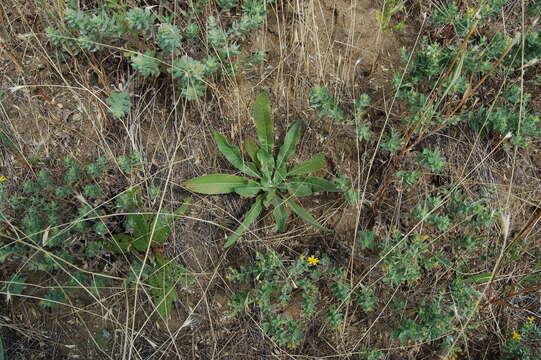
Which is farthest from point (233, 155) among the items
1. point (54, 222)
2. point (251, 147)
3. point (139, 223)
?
point (54, 222)

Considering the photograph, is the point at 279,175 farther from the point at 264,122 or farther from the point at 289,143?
the point at 264,122

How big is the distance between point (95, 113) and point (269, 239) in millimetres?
1318

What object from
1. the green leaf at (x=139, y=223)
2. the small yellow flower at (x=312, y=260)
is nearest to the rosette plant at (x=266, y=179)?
the small yellow flower at (x=312, y=260)

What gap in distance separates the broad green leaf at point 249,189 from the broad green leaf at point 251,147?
15cm

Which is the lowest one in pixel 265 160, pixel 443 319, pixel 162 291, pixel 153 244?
pixel 443 319

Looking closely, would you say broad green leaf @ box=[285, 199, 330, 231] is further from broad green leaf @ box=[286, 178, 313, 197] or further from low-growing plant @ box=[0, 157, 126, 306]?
low-growing plant @ box=[0, 157, 126, 306]

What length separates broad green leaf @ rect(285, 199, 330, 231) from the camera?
2.53m

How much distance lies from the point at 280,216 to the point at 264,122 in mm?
541

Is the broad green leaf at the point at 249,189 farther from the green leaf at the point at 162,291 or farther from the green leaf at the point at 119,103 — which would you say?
the green leaf at the point at 119,103

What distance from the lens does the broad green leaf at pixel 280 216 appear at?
258 cm

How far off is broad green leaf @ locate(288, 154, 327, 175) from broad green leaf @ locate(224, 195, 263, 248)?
25cm

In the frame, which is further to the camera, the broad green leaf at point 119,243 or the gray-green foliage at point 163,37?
the broad green leaf at point 119,243

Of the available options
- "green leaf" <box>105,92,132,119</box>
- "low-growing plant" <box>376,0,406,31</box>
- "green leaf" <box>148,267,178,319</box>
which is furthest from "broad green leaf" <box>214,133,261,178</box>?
"low-growing plant" <box>376,0,406,31</box>

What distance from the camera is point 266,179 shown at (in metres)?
2.66
